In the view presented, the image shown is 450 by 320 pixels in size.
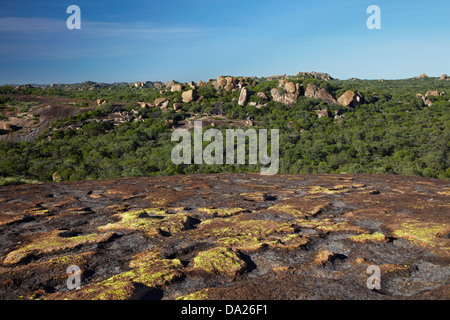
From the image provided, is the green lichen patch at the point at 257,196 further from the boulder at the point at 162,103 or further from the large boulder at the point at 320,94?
the large boulder at the point at 320,94

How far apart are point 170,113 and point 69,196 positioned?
40320mm

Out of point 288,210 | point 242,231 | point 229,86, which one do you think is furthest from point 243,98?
point 242,231

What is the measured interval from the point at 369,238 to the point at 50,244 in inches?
234

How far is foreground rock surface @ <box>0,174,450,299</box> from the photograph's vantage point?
3.73 meters

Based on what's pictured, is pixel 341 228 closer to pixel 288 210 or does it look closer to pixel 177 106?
pixel 288 210

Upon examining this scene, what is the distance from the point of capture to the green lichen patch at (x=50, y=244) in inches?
184

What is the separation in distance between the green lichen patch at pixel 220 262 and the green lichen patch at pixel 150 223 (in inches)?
56.1

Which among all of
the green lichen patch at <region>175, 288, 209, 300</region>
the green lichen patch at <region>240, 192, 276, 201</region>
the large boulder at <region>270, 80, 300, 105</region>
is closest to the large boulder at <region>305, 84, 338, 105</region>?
the large boulder at <region>270, 80, 300, 105</region>

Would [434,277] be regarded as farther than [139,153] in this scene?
No

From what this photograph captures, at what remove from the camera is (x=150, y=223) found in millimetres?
6105

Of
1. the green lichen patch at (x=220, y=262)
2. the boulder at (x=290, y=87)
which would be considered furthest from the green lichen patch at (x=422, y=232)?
the boulder at (x=290, y=87)
